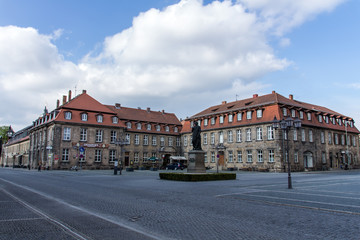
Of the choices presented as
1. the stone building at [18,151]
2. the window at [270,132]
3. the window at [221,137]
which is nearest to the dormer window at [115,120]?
the window at [221,137]

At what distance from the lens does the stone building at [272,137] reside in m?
41.0

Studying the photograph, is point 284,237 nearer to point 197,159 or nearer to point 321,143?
point 197,159

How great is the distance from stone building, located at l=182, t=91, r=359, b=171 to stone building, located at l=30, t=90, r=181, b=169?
10636 mm

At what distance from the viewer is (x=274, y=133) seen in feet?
133

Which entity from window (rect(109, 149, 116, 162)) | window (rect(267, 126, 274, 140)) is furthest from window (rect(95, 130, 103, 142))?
window (rect(267, 126, 274, 140))

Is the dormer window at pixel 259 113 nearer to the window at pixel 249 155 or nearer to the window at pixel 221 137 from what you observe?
the window at pixel 249 155

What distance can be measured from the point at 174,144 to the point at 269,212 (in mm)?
52773

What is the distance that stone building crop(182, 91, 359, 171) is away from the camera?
41.0 metres

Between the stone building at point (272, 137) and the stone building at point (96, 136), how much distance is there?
10.6 meters

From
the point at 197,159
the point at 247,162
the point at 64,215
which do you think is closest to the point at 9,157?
the point at 247,162

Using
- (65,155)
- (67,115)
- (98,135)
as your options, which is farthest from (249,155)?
(67,115)

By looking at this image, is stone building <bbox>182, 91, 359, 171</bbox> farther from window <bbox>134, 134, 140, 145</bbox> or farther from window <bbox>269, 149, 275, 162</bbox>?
window <bbox>134, 134, 140, 145</bbox>

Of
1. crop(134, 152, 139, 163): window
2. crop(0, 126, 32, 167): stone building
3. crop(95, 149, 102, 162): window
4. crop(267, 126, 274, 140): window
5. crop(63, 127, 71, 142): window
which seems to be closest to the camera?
crop(267, 126, 274, 140): window

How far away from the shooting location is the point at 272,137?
Result: 40906 millimetres
